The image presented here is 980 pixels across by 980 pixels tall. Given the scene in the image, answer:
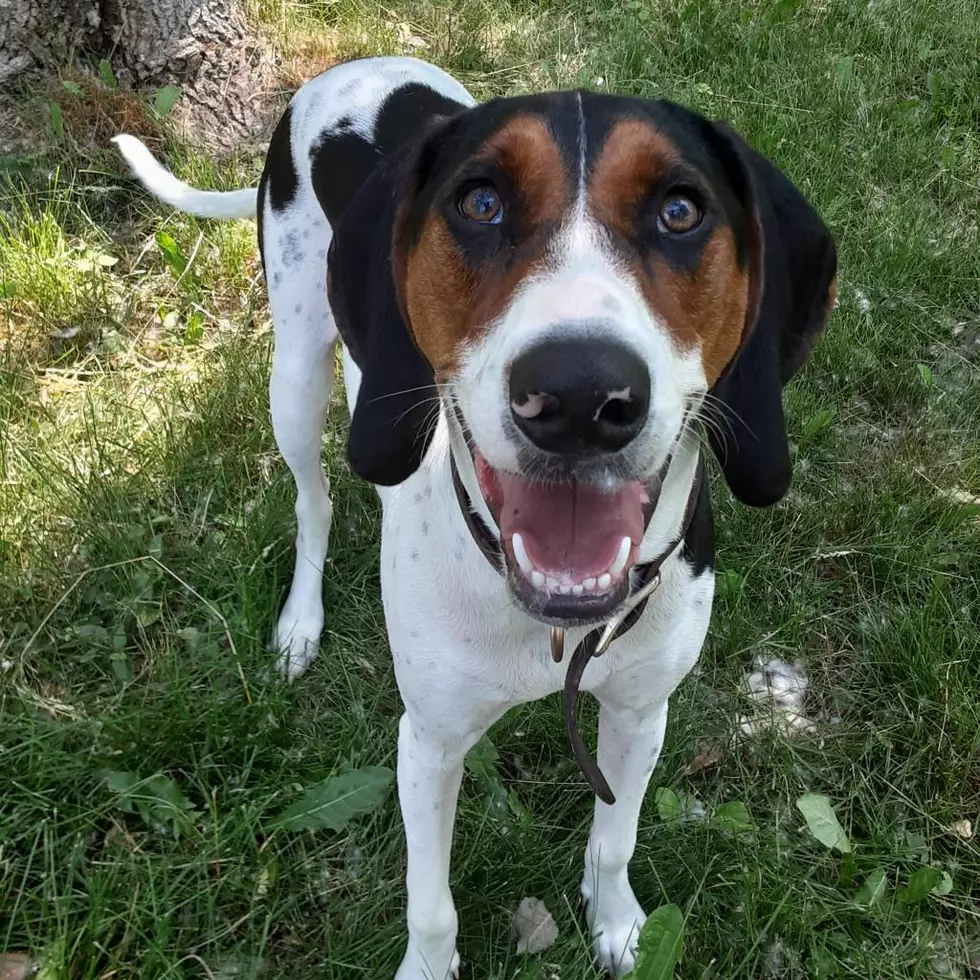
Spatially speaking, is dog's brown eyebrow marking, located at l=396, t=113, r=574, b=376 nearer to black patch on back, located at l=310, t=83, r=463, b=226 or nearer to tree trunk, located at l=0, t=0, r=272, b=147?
black patch on back, located at l=310, t=83, r=463, b=226

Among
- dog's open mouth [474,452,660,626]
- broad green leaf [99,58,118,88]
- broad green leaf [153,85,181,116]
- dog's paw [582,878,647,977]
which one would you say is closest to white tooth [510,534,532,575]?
dog's open mouth [474,452,660,626]

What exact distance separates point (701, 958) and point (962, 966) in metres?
0.69

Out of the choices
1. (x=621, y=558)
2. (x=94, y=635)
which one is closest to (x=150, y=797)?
(x=94, y=635)

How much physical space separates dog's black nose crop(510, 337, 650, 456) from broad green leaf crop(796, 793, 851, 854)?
5.35 ft

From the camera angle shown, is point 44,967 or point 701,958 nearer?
point 44,967

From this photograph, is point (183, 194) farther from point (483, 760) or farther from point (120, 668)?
point (483, 760)

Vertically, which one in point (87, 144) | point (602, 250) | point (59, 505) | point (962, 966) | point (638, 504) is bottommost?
point (962, 966)

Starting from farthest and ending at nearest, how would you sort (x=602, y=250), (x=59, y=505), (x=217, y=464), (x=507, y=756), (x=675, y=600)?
(x=217, y=464)
(x=59, y=505)
(x=507, y=756)
(x=675, y=600)
(x=602, y=250)

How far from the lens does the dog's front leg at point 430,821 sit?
2270 millimetres

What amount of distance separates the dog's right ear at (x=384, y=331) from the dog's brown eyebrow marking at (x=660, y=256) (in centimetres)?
41

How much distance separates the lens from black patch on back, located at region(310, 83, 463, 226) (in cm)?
282

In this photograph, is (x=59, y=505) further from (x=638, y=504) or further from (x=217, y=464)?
(x=638, y=504)

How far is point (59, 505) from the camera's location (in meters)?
3.39

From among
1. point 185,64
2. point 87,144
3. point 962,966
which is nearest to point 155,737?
point 962,966
